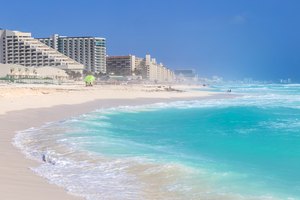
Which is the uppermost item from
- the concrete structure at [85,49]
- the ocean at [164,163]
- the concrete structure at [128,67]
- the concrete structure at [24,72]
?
the concrete structure at [85,49]

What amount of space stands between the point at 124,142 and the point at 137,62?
157 m

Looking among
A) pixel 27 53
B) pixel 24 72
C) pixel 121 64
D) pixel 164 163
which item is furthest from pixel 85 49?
Answer: pixel 164 163

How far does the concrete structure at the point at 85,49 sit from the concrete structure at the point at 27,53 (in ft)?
89.9

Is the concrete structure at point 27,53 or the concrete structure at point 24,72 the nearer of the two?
the concrete structure at point 24,72

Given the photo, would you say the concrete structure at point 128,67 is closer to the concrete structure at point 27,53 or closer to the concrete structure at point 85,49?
the concrete structure at point 85,49

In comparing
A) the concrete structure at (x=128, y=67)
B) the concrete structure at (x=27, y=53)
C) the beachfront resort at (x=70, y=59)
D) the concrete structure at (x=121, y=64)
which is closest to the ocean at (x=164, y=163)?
the beachfront resort at (x=70, y=59)

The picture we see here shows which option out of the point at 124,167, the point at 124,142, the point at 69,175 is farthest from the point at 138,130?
the point at 69,175

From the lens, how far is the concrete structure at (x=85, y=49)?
480 feet

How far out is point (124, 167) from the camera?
775 cm

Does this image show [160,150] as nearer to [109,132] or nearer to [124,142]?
[124,142]

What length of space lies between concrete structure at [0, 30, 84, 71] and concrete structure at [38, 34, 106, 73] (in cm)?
2741

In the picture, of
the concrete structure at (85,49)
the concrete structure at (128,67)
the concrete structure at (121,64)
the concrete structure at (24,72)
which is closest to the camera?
the concrete structure at (24,72)

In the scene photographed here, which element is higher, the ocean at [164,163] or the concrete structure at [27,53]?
the concrete structure at [27,53]

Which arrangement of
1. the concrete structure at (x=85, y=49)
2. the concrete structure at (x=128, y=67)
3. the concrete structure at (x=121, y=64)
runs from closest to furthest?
1. the concrete structure at (x=85, y=49)
2. the concrete structure at (x=128, y=67)
3. the concrete structure at (x=121, y=64)
